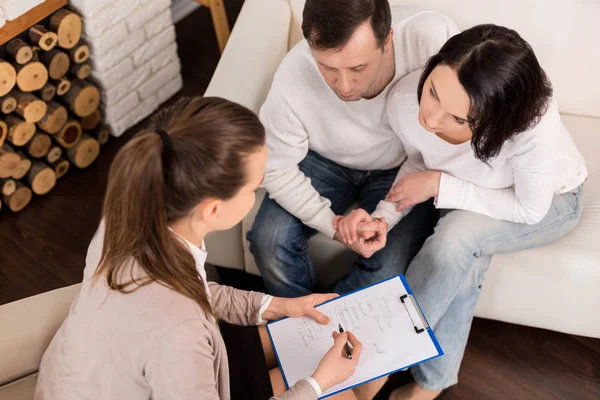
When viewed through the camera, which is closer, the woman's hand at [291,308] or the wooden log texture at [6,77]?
the woman's hand at [291,308]

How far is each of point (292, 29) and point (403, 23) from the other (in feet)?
1.45

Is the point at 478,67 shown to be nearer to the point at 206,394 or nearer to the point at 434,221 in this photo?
the point at 434,221

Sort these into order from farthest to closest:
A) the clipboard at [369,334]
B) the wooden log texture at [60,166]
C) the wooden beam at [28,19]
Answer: the wooden log texture at [60,166] < the wooden beam at [28,19] < the clipboard at [369,334]

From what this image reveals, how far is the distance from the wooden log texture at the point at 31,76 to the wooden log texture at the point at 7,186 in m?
0.30

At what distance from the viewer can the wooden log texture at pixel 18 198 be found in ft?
6.36

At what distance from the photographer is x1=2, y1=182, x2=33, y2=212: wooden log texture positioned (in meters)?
1.94

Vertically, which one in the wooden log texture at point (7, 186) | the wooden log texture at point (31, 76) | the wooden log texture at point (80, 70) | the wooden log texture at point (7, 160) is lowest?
the wooden log texture at point (7, 186)

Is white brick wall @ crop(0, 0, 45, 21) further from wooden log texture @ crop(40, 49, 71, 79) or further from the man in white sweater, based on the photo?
the man in white sweater

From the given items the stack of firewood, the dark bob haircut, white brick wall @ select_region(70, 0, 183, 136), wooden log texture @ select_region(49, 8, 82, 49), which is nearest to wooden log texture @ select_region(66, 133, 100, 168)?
the stack of firewood

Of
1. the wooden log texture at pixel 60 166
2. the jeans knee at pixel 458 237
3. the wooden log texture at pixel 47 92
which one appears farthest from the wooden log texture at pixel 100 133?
the jeans knee at pixel 458 237

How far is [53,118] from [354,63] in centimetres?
107

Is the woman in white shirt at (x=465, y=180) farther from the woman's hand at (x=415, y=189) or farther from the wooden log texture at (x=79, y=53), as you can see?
the wooden log texture at (x=79, y=53)

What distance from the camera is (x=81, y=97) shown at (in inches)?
76.5

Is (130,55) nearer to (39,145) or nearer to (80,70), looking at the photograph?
(80,70)
